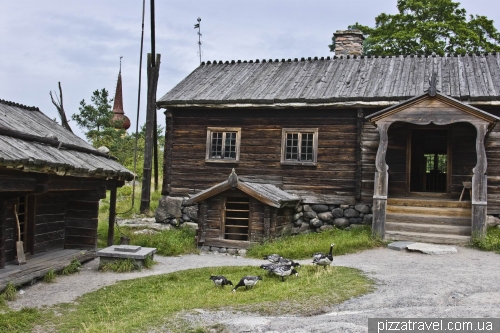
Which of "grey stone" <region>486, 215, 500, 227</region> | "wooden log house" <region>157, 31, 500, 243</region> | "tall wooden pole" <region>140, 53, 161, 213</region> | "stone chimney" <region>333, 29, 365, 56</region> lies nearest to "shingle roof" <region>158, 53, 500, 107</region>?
"wooden log house" <region>157, 31, 500, 243</region>

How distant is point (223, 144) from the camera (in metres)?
18.1

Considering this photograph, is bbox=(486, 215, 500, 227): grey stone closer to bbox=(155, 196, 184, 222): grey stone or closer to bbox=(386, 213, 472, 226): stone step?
bbox=(386, 213, 472, 226): stone step

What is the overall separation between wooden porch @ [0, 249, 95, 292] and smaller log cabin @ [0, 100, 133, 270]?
22 cm

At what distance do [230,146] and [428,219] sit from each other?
6251 mm

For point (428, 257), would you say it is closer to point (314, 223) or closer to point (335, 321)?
point (314, 223)

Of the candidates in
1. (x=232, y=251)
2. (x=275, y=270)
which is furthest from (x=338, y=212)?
(x=275, y=270)

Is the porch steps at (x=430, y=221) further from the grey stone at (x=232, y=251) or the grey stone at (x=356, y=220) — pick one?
the grey stone at (x=232, y=251)

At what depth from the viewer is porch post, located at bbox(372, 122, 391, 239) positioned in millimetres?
14969

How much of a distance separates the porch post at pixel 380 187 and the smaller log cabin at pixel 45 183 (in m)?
6.23

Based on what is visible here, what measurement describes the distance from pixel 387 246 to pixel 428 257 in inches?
60.8

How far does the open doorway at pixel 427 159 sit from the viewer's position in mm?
18781

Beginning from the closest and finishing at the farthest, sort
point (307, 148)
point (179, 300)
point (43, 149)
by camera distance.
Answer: point (179, 300) → point (43, 149) → point (307, 148)

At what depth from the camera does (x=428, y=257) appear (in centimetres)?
1294

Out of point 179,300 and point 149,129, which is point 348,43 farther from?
point 179,300
